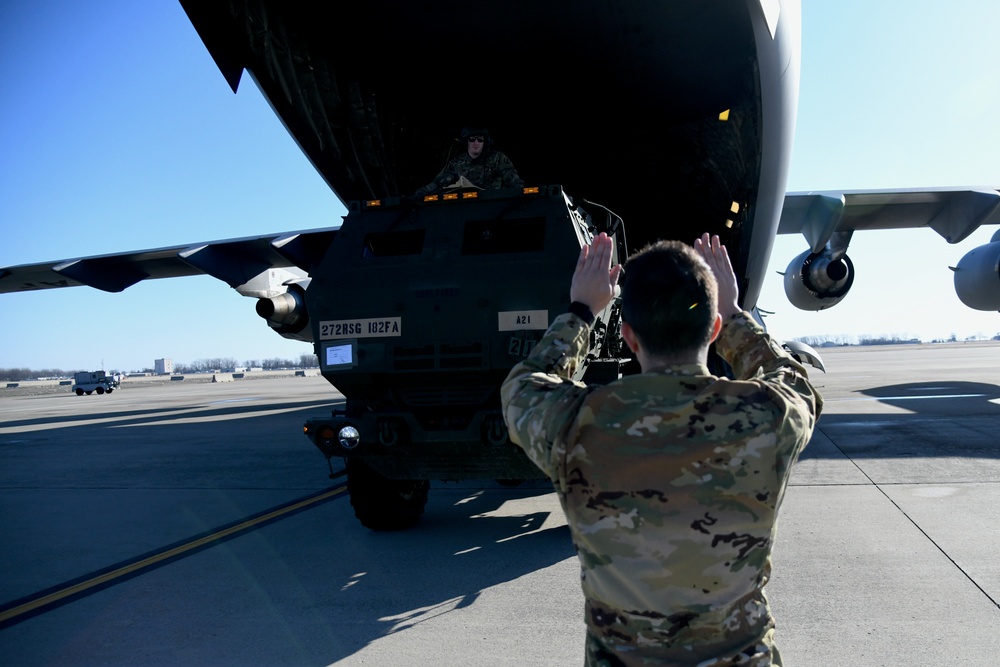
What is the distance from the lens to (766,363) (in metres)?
1.80

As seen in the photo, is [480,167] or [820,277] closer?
[480,167]

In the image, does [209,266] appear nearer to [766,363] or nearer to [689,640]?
[766,363]

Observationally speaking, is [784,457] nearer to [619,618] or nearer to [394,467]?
[619,618]

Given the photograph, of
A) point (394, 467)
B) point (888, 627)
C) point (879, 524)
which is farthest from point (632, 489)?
point (879, 524)

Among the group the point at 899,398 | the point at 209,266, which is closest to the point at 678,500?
the point at 209,266

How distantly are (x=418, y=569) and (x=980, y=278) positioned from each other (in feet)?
37.7

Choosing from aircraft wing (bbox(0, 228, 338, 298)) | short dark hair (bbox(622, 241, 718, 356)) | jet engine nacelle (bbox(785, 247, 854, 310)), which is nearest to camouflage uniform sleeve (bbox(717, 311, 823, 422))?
short dark hair (bbox(622, 241, 718, 356))

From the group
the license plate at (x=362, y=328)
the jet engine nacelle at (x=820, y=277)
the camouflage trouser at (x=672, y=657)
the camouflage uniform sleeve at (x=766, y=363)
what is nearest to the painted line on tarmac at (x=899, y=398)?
the jet engine nacelle at (x=820, y=277)

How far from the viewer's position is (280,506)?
6.66 m

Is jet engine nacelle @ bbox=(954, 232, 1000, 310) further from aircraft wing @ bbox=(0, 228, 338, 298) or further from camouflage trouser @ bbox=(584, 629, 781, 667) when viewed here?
camouflage trouser @ bbox=(584, 629, 781, 667)

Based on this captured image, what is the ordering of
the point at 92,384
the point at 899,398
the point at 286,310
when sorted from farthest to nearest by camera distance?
the point at 92,384 → the point at 899,398 → the point at 286,310

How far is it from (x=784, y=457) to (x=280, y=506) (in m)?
5.97

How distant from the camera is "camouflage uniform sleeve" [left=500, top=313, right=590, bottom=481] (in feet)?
Result: 5.12

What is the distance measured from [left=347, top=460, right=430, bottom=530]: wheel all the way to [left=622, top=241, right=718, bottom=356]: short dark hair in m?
3.87
